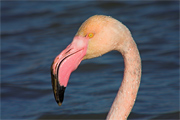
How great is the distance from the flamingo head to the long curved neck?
0.18 m

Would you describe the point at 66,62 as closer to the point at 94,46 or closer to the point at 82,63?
the point at 94,46

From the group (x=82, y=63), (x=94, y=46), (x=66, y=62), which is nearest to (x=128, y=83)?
(x=94, y=46)

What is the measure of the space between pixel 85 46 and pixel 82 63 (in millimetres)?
4590

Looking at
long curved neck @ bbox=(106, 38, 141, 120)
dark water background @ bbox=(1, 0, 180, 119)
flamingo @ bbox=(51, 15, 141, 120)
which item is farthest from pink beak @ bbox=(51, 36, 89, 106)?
dark water background @ bbox=(1, 0, 180, 119)

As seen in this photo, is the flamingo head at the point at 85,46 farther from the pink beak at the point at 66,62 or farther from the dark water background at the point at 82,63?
the dark water background at the point at 82,63

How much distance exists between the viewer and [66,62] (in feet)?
12.3

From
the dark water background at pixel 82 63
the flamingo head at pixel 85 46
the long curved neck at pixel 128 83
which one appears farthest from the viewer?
the dark water background at pixel 82 63

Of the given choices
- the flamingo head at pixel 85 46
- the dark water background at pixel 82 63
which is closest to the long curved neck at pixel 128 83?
the flamingo head at pixel 85 46

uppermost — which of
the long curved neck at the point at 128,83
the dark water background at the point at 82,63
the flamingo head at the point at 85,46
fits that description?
the flamingo head at the point at 85,46

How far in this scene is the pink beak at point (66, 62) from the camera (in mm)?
3721

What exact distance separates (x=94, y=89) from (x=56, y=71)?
3.59m

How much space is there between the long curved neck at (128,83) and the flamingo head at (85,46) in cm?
18

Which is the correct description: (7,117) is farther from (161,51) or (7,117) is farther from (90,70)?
(161,51)

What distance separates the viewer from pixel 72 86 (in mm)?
7438
